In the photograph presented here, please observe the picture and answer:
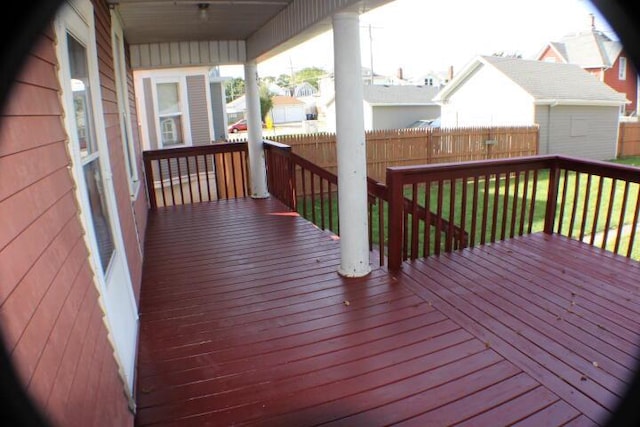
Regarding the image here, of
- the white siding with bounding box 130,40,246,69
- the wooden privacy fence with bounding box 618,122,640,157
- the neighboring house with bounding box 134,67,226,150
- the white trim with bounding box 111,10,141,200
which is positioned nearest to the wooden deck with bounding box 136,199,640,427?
the white trim with bounding box 111,10,141,200

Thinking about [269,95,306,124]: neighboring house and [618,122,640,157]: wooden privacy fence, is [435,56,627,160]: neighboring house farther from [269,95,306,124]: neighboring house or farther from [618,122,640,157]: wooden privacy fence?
[269,95,306,124]: neighboring house

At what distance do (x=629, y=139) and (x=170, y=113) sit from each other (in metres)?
16.6

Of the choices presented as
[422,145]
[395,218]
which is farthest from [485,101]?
[395,218]

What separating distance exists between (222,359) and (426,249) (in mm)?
2237

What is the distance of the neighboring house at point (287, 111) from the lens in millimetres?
52500

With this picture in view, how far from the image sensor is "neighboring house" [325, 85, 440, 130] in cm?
2273

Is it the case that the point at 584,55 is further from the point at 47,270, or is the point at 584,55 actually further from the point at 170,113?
the point at 47,270

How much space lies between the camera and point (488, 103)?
16.0m

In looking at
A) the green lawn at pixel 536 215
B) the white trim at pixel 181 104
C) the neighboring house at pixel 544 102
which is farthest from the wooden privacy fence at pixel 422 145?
the white trim at pixel 181 104

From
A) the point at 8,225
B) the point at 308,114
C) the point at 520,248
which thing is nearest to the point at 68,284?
the point at 8,225

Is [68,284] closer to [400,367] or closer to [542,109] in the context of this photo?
[400,367]

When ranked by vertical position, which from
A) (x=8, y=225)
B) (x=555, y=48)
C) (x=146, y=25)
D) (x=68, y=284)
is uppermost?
(x=555, y=48)

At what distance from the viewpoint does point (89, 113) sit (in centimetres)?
265

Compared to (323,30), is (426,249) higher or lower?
lower
